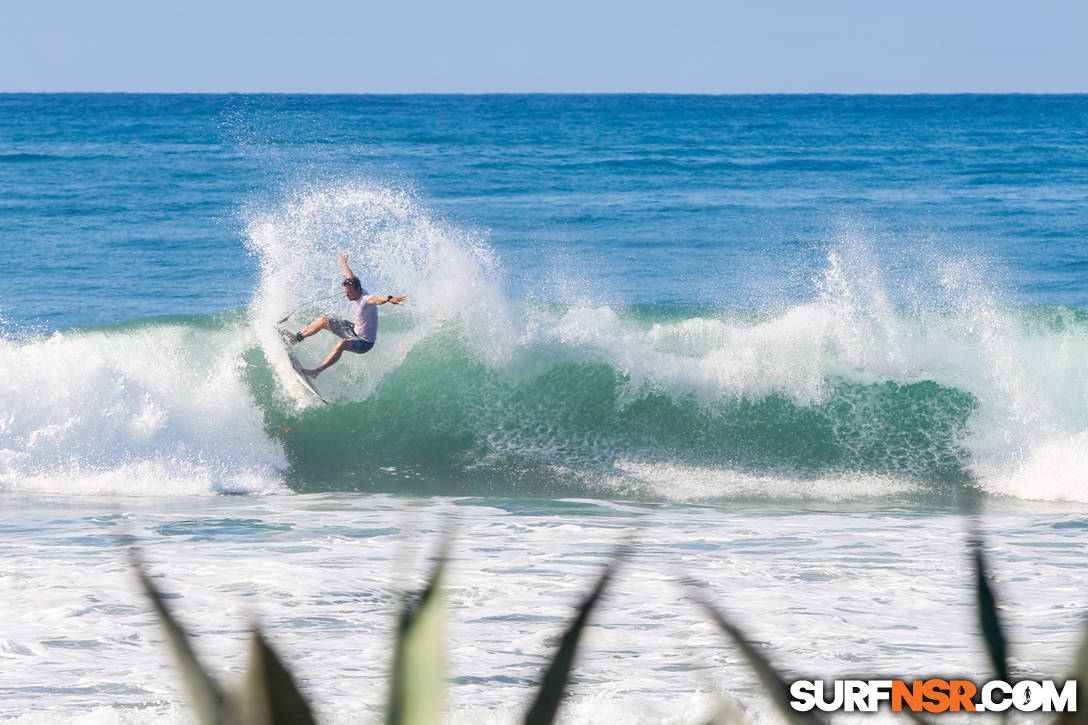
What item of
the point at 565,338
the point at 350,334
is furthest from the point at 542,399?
the point at 350,334

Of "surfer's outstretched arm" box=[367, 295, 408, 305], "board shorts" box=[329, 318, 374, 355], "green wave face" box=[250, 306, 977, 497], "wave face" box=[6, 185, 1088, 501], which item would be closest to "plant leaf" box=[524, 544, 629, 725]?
"surfer's outstretched arm" box=[367, 295, 408, 305]

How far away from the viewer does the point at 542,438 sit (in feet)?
44.7

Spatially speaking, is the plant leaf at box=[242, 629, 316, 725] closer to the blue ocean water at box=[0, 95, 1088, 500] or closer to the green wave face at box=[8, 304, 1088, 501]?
the green wave face at box=[8, 304, 1088, 501]

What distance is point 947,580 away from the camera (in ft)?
25.8

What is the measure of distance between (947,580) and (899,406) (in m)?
6.62

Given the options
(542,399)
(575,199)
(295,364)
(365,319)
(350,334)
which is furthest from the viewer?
(575,199)

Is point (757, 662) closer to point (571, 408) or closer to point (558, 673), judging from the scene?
point (558, 673)

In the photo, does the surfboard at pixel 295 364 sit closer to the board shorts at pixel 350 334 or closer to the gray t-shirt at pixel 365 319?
the board shorts at pixel 350 334

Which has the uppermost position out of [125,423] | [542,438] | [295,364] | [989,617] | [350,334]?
[295,364]

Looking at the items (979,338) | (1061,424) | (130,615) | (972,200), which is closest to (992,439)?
(1061,424)

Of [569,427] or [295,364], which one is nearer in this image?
[295,364]

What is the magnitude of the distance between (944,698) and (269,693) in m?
1.60

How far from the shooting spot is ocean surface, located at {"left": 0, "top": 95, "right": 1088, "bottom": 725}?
6434 mm

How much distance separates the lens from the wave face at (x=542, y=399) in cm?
1251
